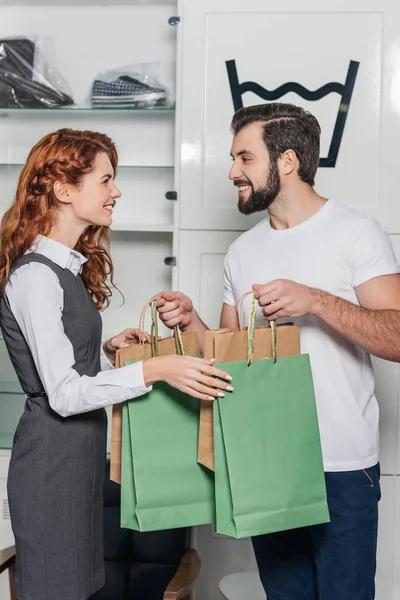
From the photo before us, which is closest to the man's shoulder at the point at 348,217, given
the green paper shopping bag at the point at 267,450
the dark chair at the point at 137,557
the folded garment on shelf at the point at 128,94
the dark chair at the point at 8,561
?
the green paper shopping bag at the point at 267,450

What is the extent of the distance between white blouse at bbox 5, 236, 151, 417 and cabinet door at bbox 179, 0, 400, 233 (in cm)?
108

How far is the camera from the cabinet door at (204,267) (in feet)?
8.34

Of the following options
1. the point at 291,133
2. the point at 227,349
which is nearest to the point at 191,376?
the point at 227,349

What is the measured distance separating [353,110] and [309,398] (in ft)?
3.80

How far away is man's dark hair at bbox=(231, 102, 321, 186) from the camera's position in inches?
74.5

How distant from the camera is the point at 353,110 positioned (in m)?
2.45

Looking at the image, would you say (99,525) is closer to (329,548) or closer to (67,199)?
(329,548)

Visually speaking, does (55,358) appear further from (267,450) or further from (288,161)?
(288,161)

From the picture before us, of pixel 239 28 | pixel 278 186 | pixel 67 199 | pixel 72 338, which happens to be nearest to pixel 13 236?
pixel 67 199

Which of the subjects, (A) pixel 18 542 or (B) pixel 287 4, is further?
(B) pixel 287 4

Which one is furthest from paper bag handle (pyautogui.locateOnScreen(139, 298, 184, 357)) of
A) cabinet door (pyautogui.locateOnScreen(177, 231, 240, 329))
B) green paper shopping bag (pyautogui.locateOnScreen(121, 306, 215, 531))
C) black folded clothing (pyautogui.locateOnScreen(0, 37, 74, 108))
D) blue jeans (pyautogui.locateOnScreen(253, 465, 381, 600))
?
black folded clothing (pyautogui.locateOnScreen(0, 37, 74, 108))

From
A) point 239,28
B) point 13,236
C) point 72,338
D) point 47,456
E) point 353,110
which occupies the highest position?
point 239,28

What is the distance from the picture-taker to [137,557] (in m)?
2.48

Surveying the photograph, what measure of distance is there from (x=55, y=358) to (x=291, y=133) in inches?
30.6
